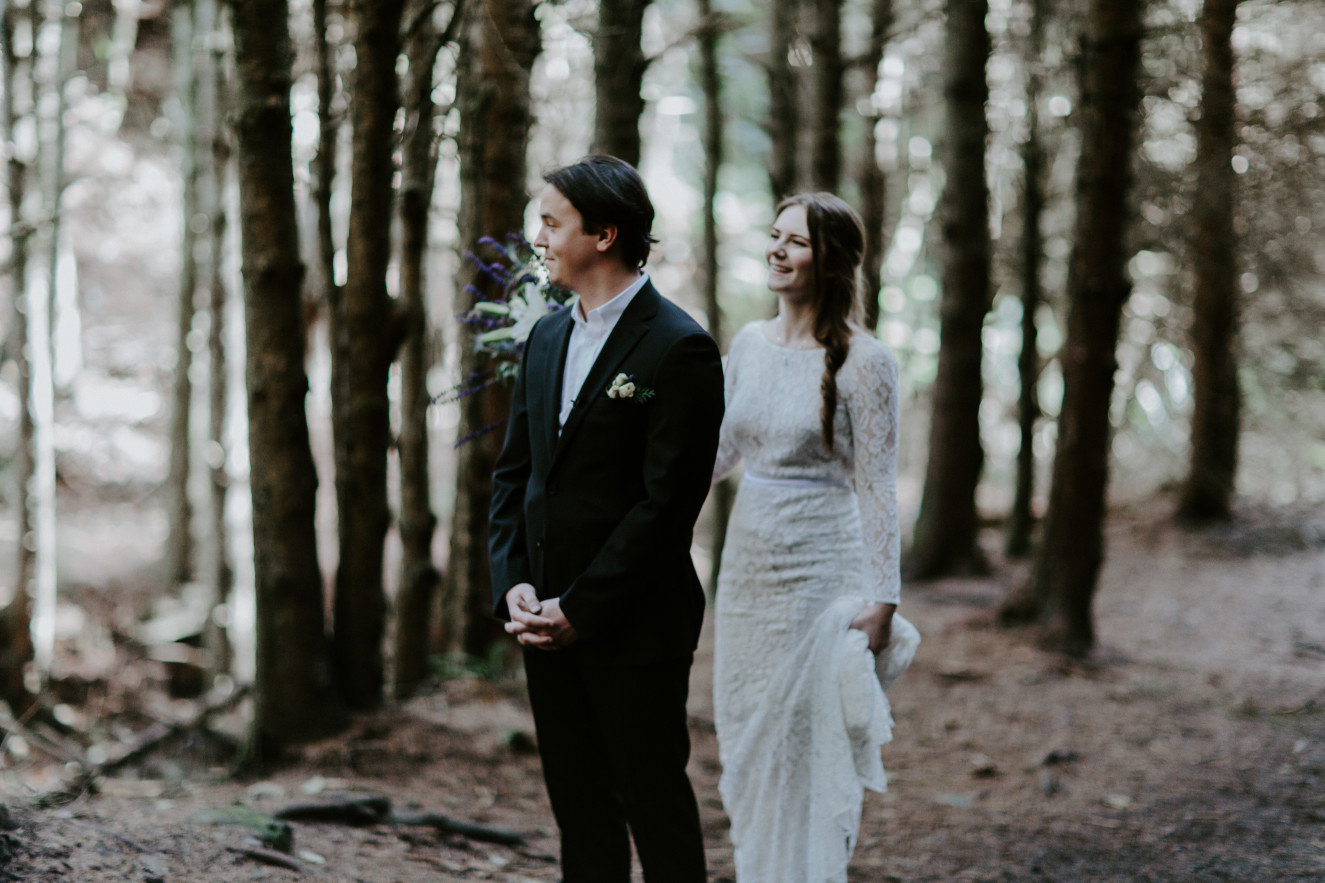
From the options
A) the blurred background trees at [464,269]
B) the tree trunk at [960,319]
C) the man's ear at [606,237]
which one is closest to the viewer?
Result: the man's ear at [606,237]

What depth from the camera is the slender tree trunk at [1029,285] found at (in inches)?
402

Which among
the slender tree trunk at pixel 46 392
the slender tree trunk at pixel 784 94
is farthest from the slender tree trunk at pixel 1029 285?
the slender tree trunk at pixel 46 392

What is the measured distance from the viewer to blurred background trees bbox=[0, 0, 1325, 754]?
510 cm

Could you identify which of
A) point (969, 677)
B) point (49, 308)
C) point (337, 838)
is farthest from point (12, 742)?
point (969, 677)

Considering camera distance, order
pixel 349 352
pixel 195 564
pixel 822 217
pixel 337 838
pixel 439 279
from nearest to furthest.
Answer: pixel 822 217, pixel 337 838, pixel 349 352, pixel 195 564, pixel 439 279

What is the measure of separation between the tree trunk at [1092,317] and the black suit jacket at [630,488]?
5172mm

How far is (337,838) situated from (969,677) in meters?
4.62

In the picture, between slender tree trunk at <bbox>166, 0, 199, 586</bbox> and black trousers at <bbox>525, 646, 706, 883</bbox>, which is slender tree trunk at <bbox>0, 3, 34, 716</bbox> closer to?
slender tree trunk at <bbox>166, 0, 199, 586</bbox>

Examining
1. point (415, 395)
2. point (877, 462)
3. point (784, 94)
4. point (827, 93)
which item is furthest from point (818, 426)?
point (784, 94)

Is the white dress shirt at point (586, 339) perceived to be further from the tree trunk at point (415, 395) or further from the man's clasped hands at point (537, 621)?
the tree trunk at point (415, 395)

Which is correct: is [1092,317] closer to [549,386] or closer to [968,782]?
[968,782]

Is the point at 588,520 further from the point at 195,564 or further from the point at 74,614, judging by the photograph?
the point at 195,564

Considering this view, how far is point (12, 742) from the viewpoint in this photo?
30.8 feet

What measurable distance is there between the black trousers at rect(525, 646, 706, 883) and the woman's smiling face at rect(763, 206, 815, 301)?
4.22 ft
